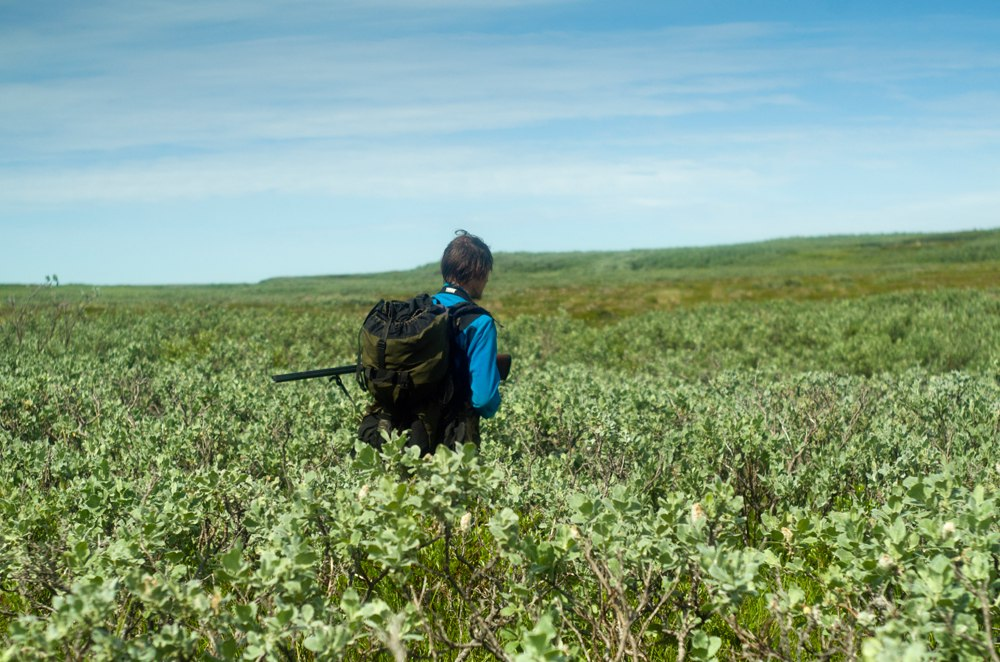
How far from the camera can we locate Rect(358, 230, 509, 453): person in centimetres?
548

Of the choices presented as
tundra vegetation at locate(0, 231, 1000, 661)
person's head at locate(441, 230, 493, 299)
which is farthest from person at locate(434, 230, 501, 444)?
tundra vegetation at locate(0, 231, 1000, 661)

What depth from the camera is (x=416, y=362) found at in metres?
5.16

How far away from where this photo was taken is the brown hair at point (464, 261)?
5.68m

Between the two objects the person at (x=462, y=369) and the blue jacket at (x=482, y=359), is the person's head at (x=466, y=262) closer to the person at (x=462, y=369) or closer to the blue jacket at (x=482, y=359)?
the person at (x=462, y=369)

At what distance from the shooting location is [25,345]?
17.0m

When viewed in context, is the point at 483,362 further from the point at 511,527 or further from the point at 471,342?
the point at 511,527

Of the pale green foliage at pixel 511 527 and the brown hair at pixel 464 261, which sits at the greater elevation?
the brown hair at pixel 464 261

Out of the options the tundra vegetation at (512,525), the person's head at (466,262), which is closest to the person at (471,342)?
the person's head at (466,262)

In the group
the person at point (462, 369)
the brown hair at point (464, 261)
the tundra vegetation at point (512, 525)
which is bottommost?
the tundra vegetation at point (512, 525)

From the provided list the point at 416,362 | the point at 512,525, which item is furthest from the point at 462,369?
the point at 512,525

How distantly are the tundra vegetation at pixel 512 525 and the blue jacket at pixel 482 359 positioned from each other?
0.49 metres

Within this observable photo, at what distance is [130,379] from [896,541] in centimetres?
1116

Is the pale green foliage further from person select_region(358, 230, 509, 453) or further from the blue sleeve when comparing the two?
the blue sleeve

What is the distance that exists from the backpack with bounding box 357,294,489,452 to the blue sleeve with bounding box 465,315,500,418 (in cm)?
8
